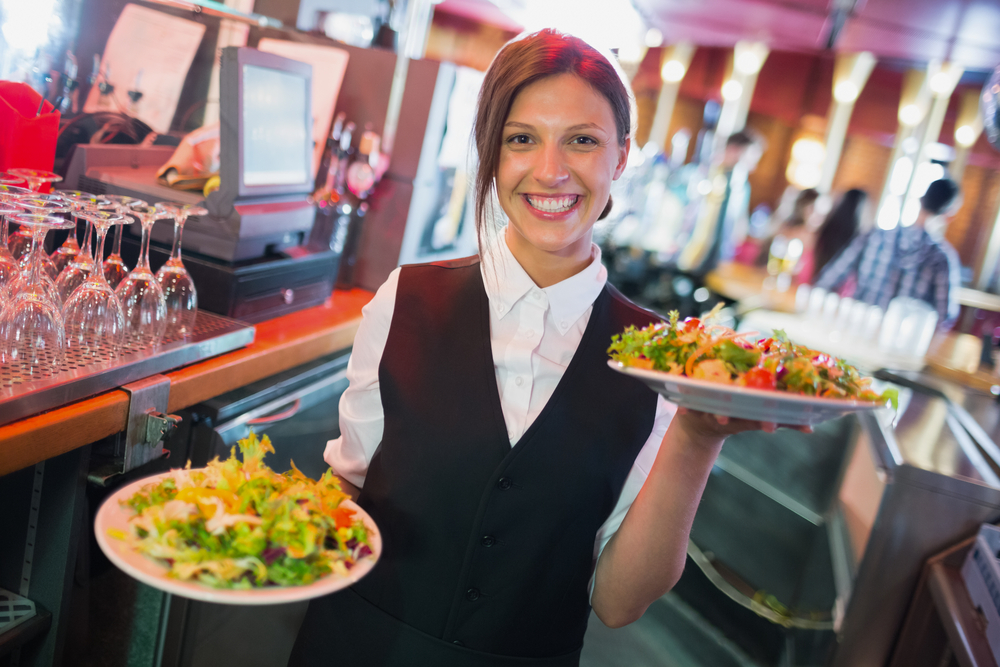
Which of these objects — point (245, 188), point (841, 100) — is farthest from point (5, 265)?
point (841, 100)

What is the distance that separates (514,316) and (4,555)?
1.10 meters

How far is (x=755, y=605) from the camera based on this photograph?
8.57 ft

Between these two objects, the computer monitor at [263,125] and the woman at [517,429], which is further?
the computer monitor at [263,125]

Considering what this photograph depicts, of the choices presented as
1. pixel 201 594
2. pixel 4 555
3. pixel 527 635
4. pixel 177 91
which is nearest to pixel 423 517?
pixel 527 635

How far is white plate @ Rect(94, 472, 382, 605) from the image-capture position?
0.77 m

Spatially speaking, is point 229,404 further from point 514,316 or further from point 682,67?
point 682,67

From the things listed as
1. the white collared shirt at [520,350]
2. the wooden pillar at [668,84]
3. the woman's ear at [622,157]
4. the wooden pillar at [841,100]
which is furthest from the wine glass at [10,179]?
the wooden pillar at [668,84]

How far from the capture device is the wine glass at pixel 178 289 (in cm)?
157

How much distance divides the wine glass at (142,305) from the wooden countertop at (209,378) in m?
0.09

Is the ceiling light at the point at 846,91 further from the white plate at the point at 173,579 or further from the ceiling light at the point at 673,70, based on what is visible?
the white plate at the point at 173,579

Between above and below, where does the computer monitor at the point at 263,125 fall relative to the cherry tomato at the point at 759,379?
above

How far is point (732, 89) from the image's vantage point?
11.0 metres

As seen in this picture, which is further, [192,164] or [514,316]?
[192,164]

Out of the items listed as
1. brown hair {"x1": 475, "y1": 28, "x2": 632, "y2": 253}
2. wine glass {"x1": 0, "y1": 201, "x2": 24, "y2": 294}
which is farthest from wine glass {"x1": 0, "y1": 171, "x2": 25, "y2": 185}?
brown hair {"x1": 475, "y1": 28, "x2": 632, "y2": 253}
